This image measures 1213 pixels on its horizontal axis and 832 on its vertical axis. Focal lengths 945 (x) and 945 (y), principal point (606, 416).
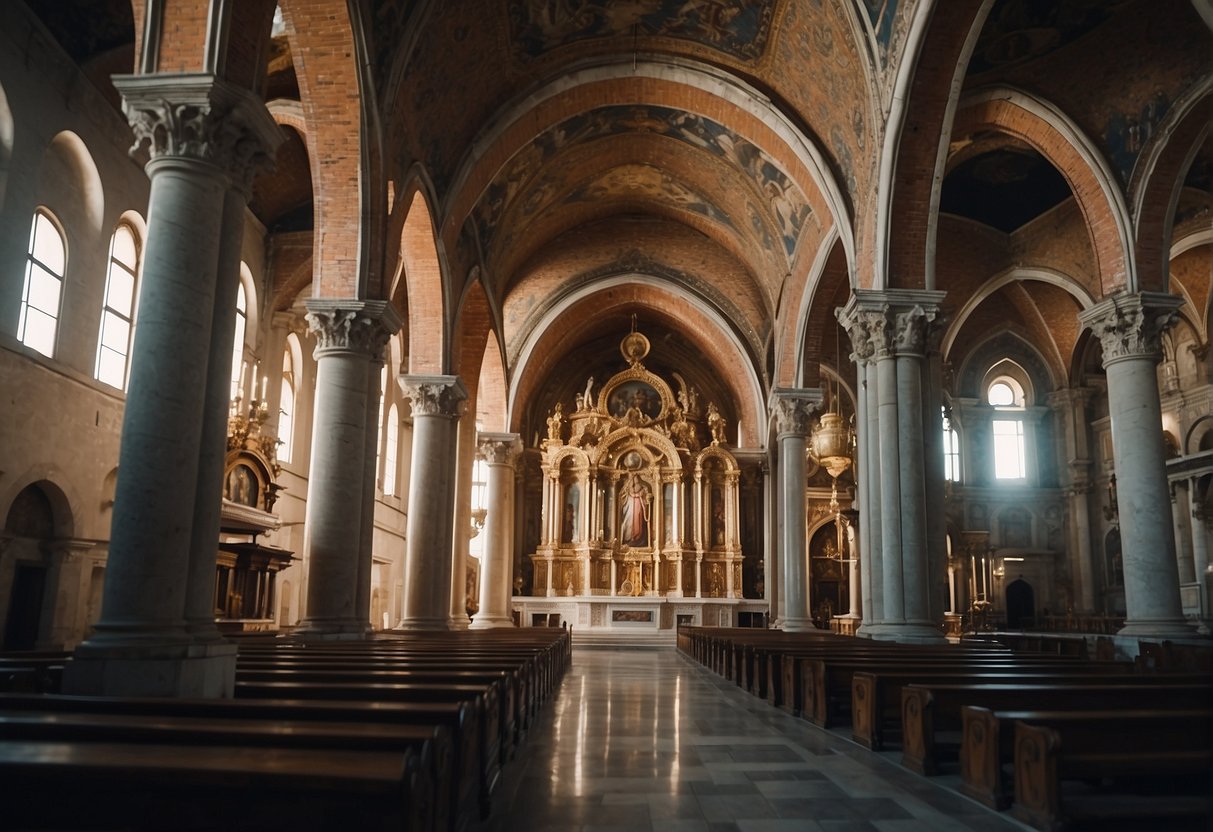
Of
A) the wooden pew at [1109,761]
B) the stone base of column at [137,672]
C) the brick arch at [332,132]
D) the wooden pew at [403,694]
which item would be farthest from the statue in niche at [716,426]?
the wooden pew at [1109,761]

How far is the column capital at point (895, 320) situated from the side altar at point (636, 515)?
1699 centimetres

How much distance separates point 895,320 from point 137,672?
437 inches

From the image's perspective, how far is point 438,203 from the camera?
1766 centimetres

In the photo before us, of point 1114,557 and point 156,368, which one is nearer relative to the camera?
point 156,368

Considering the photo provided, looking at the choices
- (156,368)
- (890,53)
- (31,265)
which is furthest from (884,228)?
(31,265)

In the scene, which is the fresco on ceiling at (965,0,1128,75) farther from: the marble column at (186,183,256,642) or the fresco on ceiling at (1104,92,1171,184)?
the marble column at (186,183,256,642)

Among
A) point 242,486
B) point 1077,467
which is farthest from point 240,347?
point 1077,467

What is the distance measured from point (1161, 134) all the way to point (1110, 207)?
1268 mm

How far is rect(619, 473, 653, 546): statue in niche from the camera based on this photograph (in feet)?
103

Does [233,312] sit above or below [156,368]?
above

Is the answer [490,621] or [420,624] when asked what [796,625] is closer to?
[420,624]

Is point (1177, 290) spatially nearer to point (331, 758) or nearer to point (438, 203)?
point (438, 203)

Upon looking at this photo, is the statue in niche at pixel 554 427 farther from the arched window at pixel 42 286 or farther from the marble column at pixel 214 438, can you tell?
the marble column at pixel 214 438

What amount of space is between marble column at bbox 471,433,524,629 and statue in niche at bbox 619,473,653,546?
4.40m
